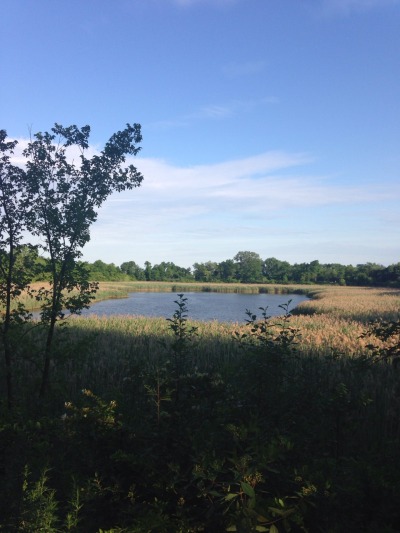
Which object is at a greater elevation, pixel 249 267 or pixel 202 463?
pixel 249 267

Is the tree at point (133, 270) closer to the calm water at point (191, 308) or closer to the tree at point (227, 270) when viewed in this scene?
the tree at point (227, 270)

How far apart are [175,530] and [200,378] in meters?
1.89

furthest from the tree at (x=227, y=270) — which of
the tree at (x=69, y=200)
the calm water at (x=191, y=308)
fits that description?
the tree at (x=69, y=200)

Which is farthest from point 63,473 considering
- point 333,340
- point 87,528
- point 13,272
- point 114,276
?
point 114,276

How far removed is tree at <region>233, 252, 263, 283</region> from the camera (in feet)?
434

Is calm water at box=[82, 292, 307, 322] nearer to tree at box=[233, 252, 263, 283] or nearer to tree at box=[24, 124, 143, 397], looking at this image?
tree at box=[24, 124, 143, 397]

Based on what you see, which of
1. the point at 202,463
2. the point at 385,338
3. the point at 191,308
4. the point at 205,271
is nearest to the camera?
the point at 202,463

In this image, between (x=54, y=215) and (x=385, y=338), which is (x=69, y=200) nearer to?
(x=54, y=215)

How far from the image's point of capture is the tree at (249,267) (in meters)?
132

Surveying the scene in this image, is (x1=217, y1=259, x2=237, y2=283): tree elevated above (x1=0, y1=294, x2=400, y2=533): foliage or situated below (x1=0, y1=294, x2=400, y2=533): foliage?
above

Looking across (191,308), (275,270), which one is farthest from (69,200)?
(275,270)

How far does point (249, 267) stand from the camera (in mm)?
136125

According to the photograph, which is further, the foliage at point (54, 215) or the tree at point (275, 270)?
the tree at point (275, 270)

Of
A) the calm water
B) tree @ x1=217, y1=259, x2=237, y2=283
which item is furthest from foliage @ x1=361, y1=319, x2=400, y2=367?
tree @ x1=217, y1=259, x2=237, y2=283
